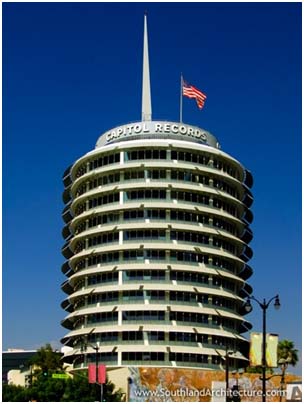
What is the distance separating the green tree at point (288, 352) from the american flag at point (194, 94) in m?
37.2

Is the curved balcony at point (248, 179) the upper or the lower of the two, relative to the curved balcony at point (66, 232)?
upper

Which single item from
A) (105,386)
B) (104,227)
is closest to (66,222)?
(104,227)

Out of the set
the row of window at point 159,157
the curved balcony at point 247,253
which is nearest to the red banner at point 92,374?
the row of window at point 159,157

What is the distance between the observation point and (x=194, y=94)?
10781 cm

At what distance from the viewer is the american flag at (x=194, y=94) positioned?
352ft

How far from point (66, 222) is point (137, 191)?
79.8 ft

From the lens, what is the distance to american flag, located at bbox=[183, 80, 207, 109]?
10741 centimetres

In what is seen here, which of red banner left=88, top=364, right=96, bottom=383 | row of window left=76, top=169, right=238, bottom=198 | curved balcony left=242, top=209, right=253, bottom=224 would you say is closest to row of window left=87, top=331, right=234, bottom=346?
red banner left=88, top=364, right=96, bottom=383

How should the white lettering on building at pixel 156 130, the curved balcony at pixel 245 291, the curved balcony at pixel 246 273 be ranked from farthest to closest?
the curved balcony at pixel 246 273
the curved balcony at pixel 245 291
the white lettering on building at pixel 156 130

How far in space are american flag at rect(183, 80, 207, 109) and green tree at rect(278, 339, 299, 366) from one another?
122 feet

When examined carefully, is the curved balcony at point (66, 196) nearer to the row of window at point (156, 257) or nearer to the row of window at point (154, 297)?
the row of window at point (156, 257)

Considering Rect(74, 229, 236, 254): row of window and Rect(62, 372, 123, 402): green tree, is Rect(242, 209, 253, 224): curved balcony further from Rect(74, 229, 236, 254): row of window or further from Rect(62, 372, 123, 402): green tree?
Rect(62, 372, 123, 402): green tree

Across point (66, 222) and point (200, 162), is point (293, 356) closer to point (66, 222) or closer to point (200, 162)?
point (200, 162)

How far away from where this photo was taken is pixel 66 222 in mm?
131625
